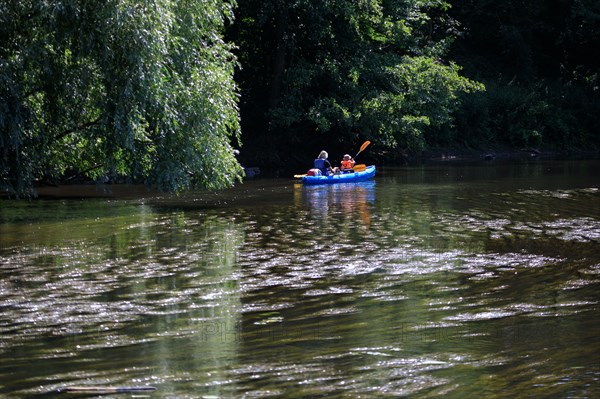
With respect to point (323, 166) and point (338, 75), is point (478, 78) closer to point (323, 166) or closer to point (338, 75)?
point (338, 75)

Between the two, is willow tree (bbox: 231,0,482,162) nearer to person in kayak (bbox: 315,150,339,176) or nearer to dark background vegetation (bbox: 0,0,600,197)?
dark background vegetation (bbox: 0,0,600,197)

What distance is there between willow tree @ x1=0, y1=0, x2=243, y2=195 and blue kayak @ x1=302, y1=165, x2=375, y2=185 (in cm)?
787

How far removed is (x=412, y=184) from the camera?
28250 mm

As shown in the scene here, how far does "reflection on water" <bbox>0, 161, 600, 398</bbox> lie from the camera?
309 inches

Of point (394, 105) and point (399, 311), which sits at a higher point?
point (394, 105)

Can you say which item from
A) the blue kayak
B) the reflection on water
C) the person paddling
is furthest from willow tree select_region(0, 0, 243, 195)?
the person paddling

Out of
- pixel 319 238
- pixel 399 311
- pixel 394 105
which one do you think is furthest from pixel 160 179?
pixel 394 105

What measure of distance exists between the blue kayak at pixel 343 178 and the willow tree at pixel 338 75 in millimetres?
3766

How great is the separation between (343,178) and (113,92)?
12297mm

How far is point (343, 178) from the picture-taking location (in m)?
28.9

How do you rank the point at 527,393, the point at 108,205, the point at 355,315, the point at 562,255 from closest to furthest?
the point at 527,393, the point at 355,315, the point at 562,255, the point at 108,205

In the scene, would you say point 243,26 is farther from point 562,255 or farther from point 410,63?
point 562,255

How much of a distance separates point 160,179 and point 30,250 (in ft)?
13.7

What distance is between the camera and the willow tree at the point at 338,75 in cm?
3406
